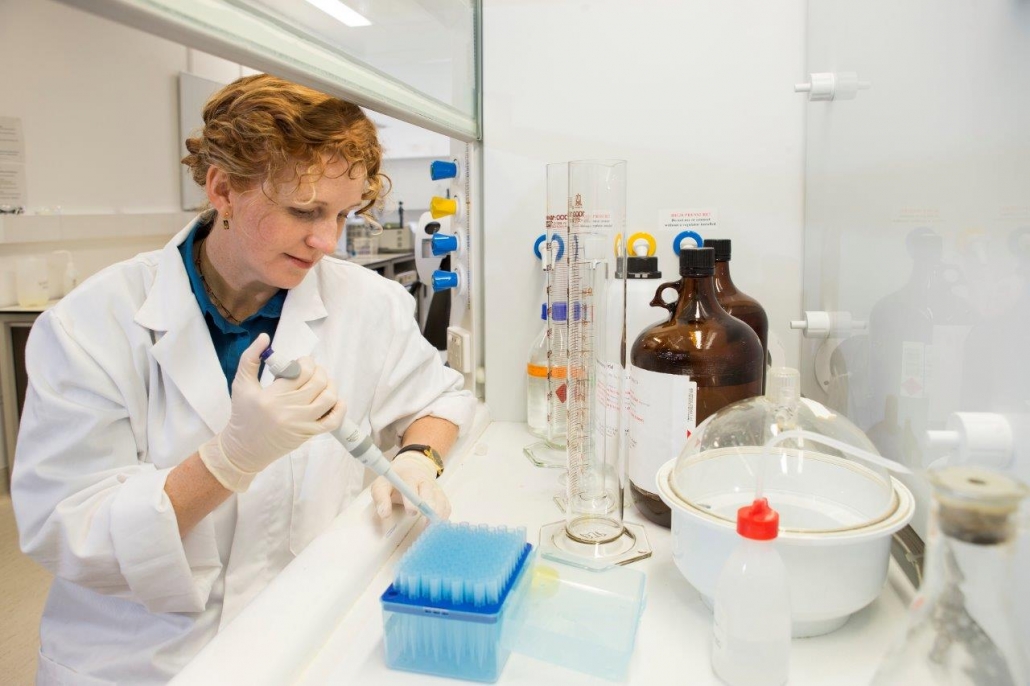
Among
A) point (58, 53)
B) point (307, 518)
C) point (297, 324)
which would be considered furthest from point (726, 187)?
point (58, 53)

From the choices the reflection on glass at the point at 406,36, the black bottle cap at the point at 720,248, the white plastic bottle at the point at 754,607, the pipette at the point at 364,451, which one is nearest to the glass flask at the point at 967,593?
the white plastic bottle at the point at 754,607

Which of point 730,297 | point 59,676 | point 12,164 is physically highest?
point 12,164

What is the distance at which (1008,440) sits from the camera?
1.88ft

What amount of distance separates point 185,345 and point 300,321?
0.66 feet

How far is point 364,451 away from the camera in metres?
0.91

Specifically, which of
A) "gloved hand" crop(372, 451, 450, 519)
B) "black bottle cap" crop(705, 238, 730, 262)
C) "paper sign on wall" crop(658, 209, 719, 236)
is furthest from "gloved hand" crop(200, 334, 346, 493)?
"paper sign on wall" crop(658, 209, 719, 236)

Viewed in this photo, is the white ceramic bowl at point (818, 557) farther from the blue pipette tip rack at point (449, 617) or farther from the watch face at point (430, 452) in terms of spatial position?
the watch face at point (430, 452)

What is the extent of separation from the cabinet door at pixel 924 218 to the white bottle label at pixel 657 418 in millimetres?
278

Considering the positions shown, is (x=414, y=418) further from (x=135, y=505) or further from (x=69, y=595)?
(x=69, y=595)

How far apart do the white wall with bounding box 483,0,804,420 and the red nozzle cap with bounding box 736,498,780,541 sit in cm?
89

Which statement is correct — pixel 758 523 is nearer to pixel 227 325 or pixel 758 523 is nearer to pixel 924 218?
pixel 924 218

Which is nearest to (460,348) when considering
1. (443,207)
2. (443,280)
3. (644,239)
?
(443,280)

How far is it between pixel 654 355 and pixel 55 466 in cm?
85

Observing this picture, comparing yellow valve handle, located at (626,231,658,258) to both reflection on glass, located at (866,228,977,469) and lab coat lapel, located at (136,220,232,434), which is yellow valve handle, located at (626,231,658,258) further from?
lab coat lapel, located at (136,220,232,434)
